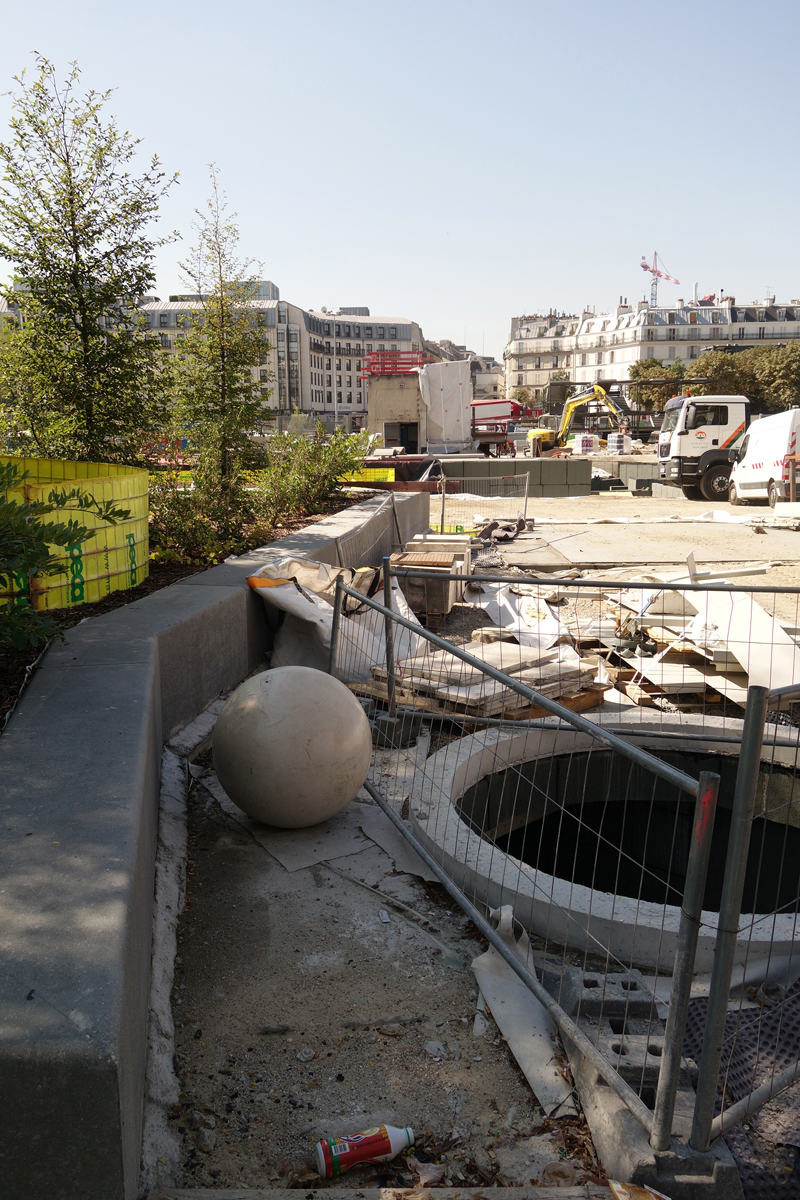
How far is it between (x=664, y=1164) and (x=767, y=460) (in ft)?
73.0

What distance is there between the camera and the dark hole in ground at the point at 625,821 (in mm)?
6004

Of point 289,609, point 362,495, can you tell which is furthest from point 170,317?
point 289,609

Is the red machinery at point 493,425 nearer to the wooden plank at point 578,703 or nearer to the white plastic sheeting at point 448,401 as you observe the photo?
the white plastic sheeting at point 448,401

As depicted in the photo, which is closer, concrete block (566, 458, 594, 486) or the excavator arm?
concrete block (566, 458, 594, 486)

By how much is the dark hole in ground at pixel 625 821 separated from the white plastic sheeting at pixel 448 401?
3304 centimetres

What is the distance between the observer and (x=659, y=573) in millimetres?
13062

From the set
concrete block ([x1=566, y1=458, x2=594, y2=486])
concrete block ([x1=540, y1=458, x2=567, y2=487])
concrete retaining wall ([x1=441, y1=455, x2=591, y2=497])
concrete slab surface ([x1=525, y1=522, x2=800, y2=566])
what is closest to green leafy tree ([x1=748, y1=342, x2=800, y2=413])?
concrete block ([x1=566, y1=458, x2=594, y2=486])

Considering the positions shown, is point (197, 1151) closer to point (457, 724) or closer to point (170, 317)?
point (457, 724)

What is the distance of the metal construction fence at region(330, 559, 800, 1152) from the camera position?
7.61 feet

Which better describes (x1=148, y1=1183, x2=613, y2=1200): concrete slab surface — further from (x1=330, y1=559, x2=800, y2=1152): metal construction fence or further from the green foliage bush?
the green foliage bush

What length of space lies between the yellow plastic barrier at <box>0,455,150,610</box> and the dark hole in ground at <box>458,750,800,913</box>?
3.18 metres

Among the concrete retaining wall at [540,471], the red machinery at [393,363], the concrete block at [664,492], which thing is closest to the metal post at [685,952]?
the concrete retaining wall at [540,471]

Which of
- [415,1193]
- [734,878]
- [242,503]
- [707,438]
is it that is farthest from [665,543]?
[415,1193]

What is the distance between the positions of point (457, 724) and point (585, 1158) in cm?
366
